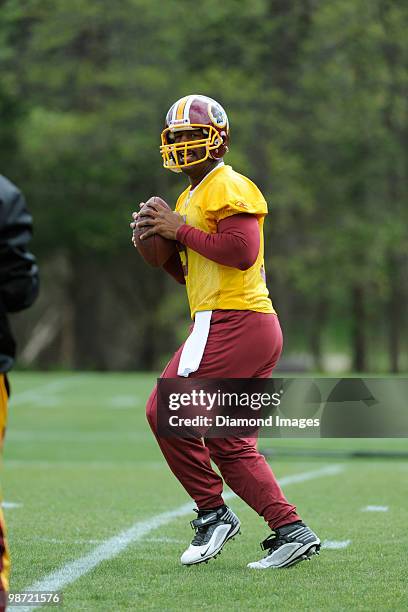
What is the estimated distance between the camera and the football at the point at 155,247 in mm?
6195

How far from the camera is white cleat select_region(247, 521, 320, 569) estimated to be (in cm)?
604

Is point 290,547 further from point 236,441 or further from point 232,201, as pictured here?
point 232,201

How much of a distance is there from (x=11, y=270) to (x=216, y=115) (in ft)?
6.65

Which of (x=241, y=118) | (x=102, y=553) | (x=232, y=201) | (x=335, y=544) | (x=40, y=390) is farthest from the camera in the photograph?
(x=241, y=118)

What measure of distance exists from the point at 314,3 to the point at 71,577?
3591 cm

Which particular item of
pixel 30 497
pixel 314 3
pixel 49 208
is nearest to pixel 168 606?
pixel 30 497

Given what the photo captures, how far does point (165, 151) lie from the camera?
619 cm

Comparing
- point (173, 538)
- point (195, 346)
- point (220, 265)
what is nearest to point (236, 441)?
point (195, 346)

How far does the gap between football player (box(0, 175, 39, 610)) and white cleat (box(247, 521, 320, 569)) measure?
72.7 inches

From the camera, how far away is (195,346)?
20.0 ft

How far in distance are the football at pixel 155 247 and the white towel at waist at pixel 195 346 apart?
1.12ft

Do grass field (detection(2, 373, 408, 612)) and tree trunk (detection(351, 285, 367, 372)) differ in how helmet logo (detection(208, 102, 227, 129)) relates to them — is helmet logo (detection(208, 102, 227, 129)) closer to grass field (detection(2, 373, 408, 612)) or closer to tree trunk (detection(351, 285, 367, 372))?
grass field (detection(2, 373, 408, 612))

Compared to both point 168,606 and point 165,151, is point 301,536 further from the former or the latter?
point 165,151

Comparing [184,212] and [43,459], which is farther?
[43,459]
